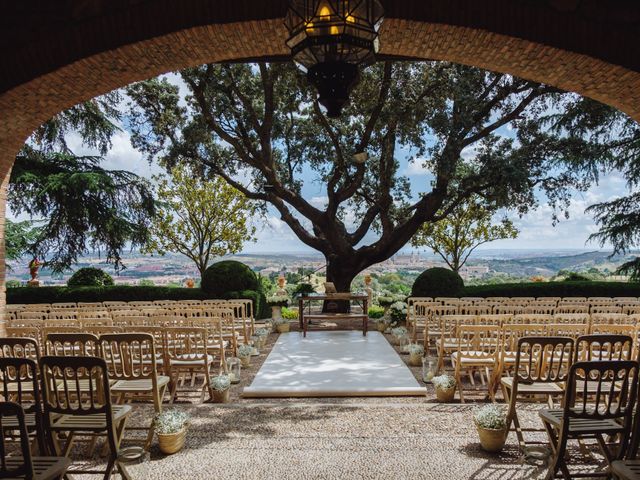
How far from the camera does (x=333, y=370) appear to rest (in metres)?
7.51

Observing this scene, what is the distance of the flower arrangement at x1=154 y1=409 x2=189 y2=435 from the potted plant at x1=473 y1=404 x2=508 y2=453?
2.43m

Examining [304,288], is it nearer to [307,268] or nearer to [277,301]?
[277,301]

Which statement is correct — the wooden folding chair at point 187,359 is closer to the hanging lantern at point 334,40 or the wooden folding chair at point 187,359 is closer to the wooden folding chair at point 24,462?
the wooden folding chair at point 24,462

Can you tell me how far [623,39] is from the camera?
4.21m

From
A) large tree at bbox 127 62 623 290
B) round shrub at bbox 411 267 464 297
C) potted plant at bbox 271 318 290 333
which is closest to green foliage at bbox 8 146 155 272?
large tree at bbox 127 62 623 290

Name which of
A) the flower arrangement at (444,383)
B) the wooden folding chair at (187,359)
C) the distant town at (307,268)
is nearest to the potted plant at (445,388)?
the flower arrangement at (444,383)

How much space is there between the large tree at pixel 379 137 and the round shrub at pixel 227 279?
2.31 metres

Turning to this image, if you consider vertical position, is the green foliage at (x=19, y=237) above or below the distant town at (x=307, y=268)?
above

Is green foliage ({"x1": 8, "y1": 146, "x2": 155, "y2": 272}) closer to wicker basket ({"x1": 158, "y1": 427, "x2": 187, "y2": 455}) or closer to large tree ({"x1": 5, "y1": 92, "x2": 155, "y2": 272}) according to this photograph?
large tree ({"x1": 5, "y1": 92, "x2": 155, "y2": 272})

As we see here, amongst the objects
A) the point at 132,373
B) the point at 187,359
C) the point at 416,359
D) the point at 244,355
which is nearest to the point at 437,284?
the point at 416,359

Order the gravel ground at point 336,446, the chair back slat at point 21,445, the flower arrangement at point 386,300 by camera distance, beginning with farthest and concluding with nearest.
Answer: the flower arrangement at point 386,300, the gravel ground at point 336,446, the chair back slat at point 21,445

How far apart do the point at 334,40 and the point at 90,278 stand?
1364cm

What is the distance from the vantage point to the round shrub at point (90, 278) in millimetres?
13984

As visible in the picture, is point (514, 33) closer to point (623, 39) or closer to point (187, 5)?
point (623, 39)
